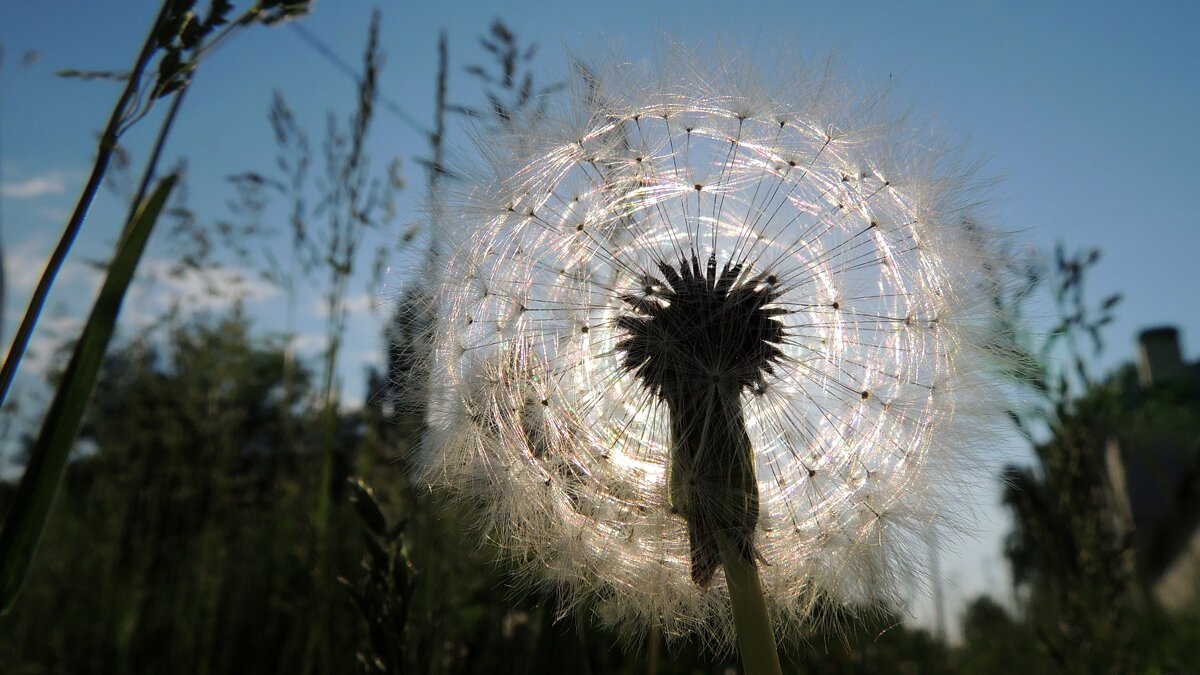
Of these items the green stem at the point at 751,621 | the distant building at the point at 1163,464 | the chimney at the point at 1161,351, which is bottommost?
the green stem at the point at 751,621

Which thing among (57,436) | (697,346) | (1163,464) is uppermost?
(1163,464)

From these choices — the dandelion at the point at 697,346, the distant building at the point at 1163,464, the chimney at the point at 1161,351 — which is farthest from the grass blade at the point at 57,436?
the chimney at the point at 1161,351

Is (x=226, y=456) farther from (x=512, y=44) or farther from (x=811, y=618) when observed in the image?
(x=811, y=618)

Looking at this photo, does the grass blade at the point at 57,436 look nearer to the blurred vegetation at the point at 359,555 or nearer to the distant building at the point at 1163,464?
the blurred vegetation at the point at 359,555

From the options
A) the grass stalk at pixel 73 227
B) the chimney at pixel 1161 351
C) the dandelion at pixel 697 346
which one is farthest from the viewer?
the chimney at pixel 1161 351

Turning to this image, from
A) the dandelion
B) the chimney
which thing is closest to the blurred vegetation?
the dandelion

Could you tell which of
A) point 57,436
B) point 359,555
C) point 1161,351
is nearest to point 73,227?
point 57,436

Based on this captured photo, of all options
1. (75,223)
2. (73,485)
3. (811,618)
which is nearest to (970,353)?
(811,618)

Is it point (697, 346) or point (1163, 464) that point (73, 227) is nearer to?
point (697, 346)
